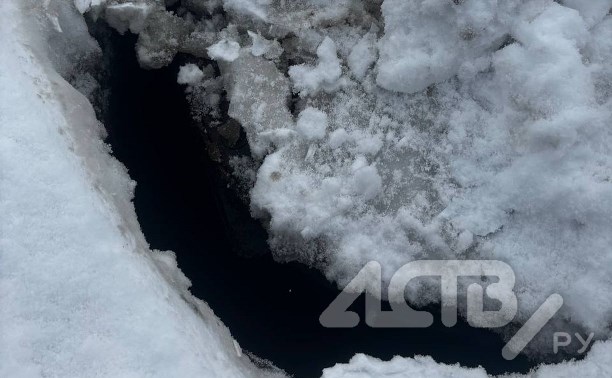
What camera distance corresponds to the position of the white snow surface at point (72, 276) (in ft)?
4.28

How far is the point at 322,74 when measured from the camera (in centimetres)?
179

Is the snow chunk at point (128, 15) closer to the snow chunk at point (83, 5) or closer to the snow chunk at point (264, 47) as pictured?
the snow chunk at point (83, 5)

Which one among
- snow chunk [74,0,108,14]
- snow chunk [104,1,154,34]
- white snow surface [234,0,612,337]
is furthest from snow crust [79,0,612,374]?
snow chunk [74,0,108,14]

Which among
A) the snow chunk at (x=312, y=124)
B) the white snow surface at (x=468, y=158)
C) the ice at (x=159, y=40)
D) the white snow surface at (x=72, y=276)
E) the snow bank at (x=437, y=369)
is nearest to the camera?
the white snow surface at (x=72, y=276)

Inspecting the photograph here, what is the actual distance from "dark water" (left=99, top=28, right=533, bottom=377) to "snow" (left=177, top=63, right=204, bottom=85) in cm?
7

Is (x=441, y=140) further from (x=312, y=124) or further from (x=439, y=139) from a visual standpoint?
(x=312, y=124)

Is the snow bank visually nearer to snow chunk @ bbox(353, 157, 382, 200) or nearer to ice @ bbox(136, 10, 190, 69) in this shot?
snow chunk @ bbox(353, 157, 382, 200)

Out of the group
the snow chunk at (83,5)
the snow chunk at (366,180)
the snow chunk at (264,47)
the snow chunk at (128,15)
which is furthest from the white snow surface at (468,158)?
the snow chunk at (83,5)

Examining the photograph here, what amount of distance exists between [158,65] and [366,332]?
3.67 ft

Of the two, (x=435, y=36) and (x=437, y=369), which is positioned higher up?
(x=435, y=36)

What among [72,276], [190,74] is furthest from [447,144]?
[72,276]

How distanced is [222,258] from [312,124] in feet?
1.88

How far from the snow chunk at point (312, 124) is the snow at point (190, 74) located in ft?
1.29

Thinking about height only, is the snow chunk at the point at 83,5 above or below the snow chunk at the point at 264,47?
above
